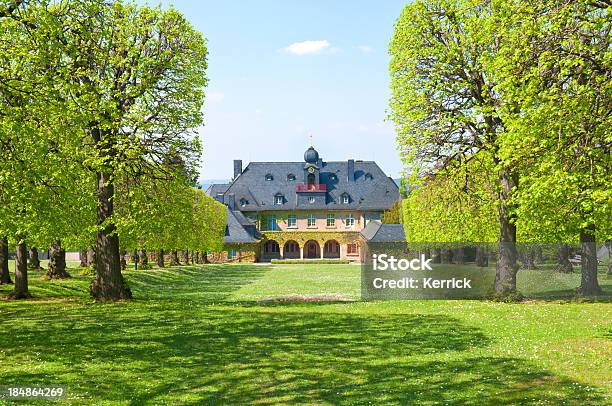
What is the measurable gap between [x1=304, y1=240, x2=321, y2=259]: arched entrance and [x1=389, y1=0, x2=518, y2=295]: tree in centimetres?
6395

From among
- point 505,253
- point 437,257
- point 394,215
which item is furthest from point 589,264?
point 394,215

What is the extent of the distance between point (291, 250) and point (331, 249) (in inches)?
243

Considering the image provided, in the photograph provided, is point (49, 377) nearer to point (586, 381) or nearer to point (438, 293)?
point (586, 381)

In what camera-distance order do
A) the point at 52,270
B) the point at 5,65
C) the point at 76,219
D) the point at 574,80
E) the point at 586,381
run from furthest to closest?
1. the point at 52,270
2. the point at 76,219
3. the point at 5,65
4. the point at 574,80
5. the point at 586,381

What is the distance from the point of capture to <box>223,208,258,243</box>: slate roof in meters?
76.7

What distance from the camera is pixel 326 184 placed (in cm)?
8825

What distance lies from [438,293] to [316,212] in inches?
2308

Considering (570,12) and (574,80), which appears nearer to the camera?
(570,12)

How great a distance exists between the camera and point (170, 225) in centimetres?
2311

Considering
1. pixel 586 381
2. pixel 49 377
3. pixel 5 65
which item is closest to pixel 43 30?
pixel 5 65

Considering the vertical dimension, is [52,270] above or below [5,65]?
below

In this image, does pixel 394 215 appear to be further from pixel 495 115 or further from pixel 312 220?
pixel 495 115

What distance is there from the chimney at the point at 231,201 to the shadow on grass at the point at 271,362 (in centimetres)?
6630

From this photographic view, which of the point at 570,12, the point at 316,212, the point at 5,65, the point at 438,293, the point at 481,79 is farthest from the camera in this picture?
the point at 316,212
